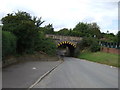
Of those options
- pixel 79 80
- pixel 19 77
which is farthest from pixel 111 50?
pixel 19 77

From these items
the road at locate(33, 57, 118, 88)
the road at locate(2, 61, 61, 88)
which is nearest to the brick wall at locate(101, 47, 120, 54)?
the road at locate(33, 57, 118, 88)

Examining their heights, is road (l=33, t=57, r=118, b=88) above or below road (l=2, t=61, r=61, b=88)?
below

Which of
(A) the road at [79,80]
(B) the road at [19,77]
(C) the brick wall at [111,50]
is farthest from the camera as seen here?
(C) the brick wall at [111,50]

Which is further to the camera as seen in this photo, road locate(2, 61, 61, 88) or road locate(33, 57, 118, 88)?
road locate(33, 57, 118, 88)

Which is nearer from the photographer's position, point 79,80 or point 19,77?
point 19,77

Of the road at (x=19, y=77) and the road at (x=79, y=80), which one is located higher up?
the road at (x=19, y=77)

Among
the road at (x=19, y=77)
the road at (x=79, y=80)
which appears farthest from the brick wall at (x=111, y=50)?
the road at (x=19, y=77)

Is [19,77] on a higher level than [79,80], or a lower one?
higher

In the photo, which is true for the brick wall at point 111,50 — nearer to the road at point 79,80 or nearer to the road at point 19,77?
the road at point 79,80

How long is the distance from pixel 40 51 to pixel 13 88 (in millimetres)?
33979

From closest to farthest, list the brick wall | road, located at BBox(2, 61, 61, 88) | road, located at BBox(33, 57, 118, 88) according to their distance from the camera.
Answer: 1. road, located at BBox(2, 61, 61, 88)
2. road, located at BBox(33, 57, 118, 88)
3. the brick wall

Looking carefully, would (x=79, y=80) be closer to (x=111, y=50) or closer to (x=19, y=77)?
(x=19, y=77)

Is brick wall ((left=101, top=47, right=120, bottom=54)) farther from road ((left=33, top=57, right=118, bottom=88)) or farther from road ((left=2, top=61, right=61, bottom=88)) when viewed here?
road ((left=2, top=61, right=61, bottom=88))

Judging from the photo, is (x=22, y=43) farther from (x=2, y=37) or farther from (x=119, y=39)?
(x=119, y=39)
